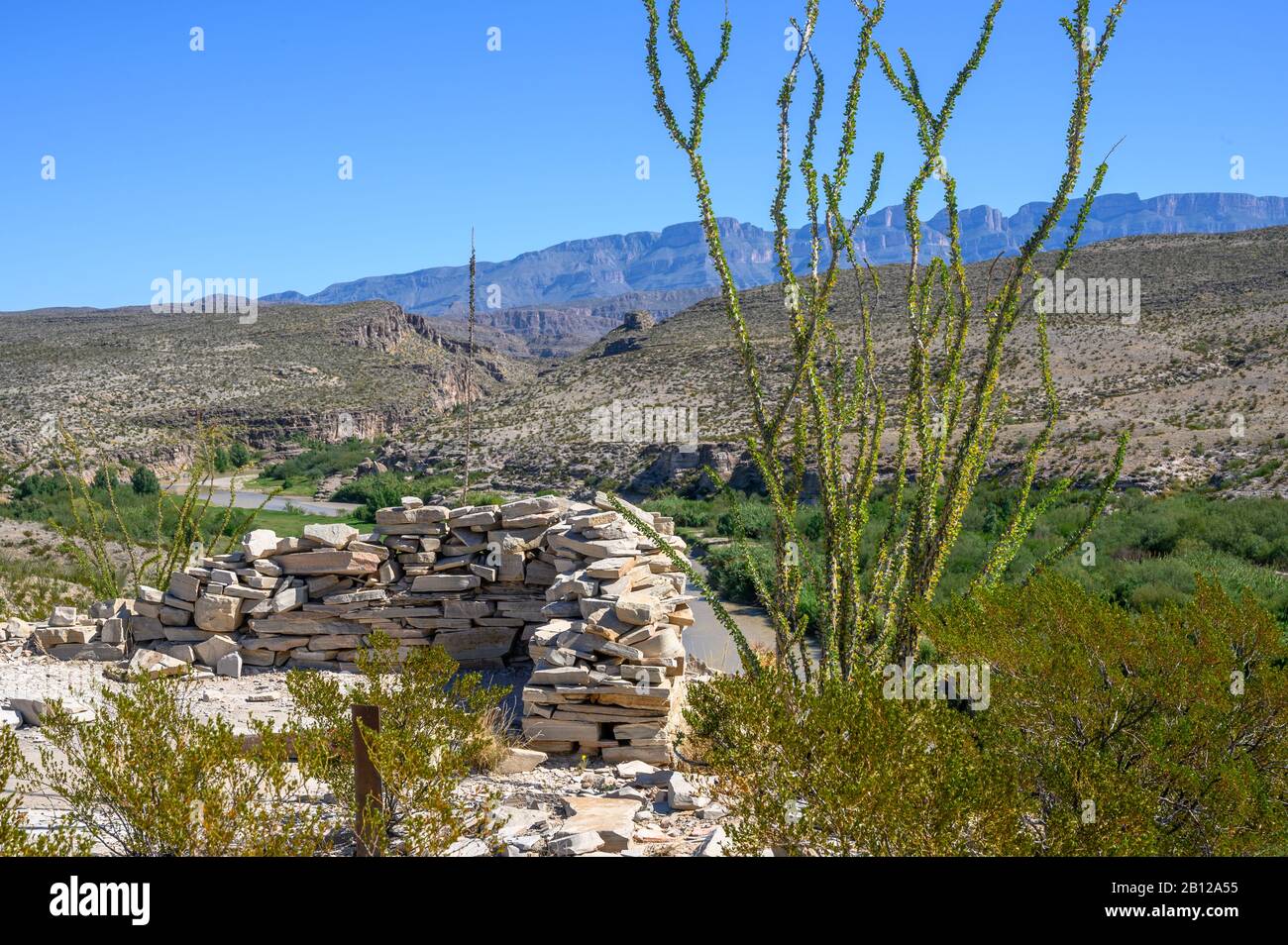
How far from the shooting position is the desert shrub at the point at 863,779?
357 centimetres

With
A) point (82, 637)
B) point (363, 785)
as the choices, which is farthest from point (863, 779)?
point (82, 637)

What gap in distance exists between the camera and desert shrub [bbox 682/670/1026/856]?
11.7 ft

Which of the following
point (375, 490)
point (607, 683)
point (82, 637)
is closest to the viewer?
point (607, 683)

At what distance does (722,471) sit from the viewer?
2909 cm

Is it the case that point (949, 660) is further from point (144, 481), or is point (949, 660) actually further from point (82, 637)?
point (144, 481)

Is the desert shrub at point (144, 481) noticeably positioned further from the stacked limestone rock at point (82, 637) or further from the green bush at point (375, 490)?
the stacked limestone rock at point (82, 637)

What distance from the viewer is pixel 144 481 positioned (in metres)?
34.8

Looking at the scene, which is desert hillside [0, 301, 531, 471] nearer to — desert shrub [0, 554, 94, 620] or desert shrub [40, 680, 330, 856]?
desert shrub [0, 554, 94, 620]

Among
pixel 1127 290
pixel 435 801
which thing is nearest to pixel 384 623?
pixel 435 801

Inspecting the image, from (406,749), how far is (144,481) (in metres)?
34.9

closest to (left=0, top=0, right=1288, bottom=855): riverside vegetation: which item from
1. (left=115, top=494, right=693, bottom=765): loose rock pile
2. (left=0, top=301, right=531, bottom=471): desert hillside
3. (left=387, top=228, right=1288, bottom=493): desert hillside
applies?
(left=115, top=494, right=693, bottom=765): loose rock pile

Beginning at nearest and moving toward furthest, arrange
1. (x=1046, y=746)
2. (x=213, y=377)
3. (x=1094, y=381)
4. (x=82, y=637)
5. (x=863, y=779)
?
(x=863, y=779)
(x=1046, y=746)
(x=82, y=637)
(x=1094, y=381)
(x=213, y=377)

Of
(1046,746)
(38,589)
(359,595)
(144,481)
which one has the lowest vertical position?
(38,589)
